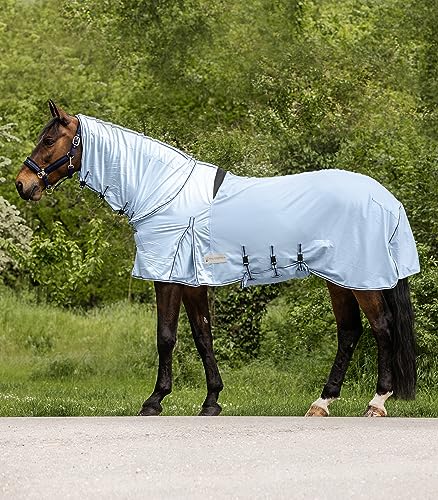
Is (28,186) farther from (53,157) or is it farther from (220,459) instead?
(220,459)

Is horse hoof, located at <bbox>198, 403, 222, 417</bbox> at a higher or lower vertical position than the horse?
lower

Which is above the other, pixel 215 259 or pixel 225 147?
pixel 225 147

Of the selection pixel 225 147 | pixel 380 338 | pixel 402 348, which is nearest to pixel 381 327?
pixel 380 338

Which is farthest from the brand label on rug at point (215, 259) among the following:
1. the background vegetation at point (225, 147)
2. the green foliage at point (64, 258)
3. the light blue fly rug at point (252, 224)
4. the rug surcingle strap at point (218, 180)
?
the green foliage at point (64, 258)

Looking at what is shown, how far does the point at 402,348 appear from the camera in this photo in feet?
34.5

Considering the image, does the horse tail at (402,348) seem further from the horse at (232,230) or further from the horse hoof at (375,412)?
the horse hoof at (375,412)

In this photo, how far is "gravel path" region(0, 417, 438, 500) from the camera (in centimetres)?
687

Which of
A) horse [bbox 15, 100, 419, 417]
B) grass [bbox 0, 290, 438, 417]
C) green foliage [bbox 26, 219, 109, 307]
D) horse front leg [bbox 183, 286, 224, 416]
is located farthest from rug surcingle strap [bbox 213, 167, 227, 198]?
green foliage [bbox 26, 219, 109, 307]

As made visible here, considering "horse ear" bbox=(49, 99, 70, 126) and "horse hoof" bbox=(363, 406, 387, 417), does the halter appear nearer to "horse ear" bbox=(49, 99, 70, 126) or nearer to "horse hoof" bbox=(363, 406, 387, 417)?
"horse ear" bbox=(49, 99, 70, 126)

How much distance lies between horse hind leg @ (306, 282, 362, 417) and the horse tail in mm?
406

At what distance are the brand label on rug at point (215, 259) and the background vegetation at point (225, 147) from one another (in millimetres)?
1921

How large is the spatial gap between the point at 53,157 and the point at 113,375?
8.84 meters

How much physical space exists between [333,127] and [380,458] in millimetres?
11213

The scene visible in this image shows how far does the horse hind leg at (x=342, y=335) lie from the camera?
1084cm
